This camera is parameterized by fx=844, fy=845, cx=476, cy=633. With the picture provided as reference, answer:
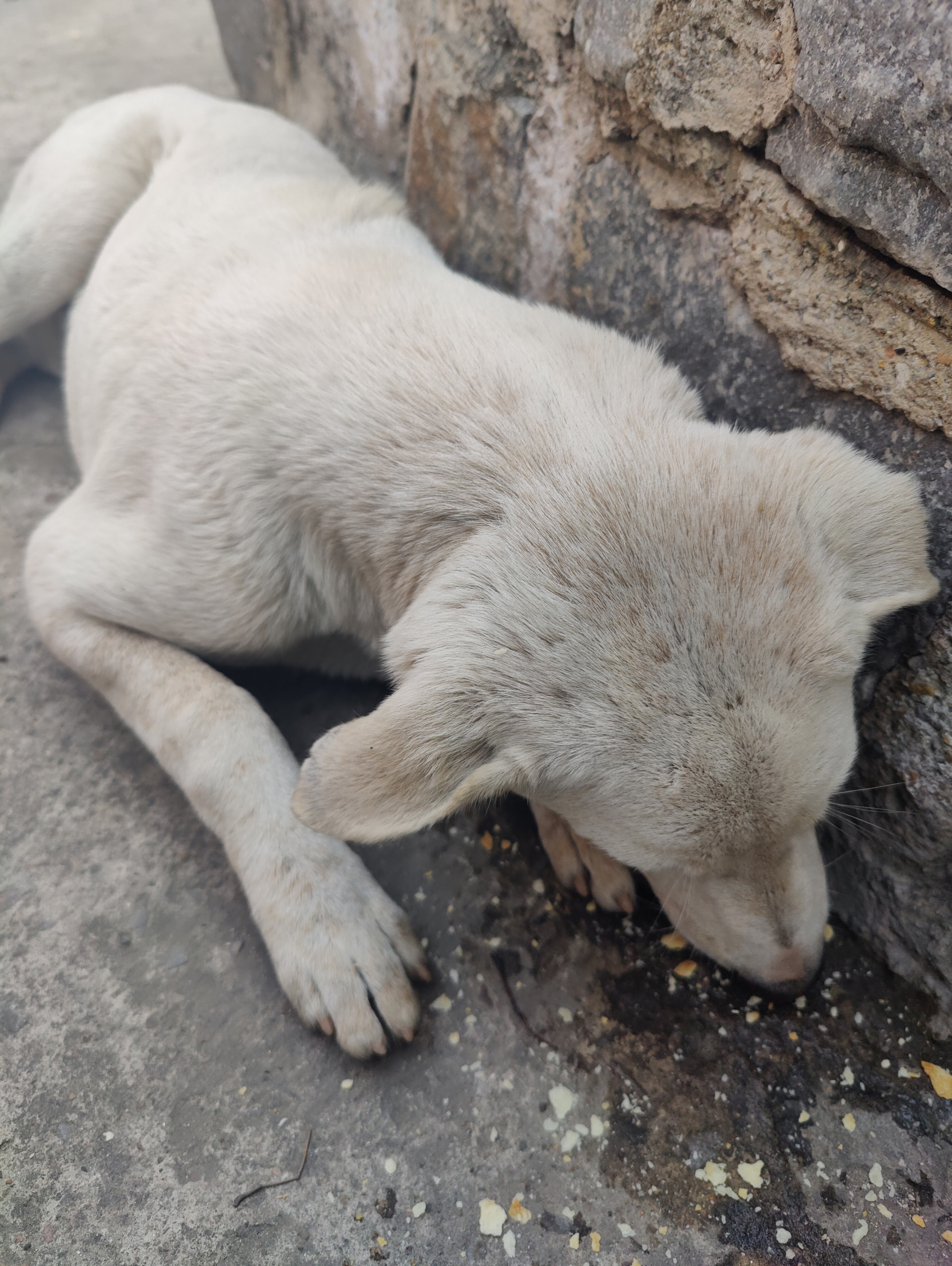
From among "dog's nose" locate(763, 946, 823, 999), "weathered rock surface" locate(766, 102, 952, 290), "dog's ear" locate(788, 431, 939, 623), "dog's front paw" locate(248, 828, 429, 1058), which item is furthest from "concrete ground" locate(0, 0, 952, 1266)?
"weathered rock surface" locate(766, 102, 952, 290)

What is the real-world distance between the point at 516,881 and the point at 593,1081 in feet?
1.99

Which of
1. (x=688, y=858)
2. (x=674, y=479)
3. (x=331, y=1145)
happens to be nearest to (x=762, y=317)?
(x=674, y=479)

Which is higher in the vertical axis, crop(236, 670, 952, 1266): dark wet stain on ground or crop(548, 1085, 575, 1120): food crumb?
crop(236, 670, 952, 1266): dark wet stain on ground

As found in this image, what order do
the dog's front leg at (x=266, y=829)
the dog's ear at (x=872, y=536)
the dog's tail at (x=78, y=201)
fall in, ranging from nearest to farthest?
the dog's ear at (x=872, y=536) < the dog's front leg at (x=266, y=829) < the dog's tail at (x=78, y=201)

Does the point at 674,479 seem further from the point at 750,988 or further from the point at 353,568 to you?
the point at 750,988

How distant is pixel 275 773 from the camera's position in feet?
8.64

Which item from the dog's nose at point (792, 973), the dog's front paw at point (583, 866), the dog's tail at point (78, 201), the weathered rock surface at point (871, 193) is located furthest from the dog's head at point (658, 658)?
the dog's tail at point (78, 201)

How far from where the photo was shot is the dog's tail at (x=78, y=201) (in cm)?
391

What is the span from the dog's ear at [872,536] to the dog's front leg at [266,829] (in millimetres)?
1567

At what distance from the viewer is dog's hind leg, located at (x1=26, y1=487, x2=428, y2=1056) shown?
234 centimetres

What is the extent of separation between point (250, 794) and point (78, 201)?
3.04 metres

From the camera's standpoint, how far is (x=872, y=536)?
75.2 inches

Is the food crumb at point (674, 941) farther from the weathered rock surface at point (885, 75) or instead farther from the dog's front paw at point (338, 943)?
the weathered rock surface at point (885, 75)

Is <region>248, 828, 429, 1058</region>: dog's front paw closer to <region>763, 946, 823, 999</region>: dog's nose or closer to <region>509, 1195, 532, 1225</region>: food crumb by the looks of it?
<region>509, 1195, 532, 1225</region>: food crumb
